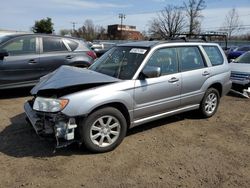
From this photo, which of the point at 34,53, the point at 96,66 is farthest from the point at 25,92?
the point at 96,66

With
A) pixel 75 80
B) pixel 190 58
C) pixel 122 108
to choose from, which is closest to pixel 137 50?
pixel 122 108

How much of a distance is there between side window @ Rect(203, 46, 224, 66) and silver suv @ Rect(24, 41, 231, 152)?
25 mm

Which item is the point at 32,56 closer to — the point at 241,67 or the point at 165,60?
the point at 165,60

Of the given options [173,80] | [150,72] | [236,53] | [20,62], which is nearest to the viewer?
[150,72]

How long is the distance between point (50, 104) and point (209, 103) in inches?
142

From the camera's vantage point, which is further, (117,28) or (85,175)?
(117,28)

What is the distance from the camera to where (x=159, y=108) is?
16.3ft

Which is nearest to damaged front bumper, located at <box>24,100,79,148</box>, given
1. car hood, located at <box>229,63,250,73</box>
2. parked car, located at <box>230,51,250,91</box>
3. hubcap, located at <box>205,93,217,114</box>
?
hubcap, located at <box>205,93,217,114</box>

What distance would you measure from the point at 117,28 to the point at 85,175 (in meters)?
84.2

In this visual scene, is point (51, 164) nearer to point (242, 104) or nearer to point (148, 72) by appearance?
point (148, 72)

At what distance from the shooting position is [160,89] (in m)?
4.89

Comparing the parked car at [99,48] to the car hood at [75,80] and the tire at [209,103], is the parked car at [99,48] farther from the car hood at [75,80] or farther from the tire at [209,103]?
the car hood at [75,80]

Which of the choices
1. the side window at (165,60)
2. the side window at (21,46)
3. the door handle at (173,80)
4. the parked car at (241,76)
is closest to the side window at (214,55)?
the side window at (165,60)

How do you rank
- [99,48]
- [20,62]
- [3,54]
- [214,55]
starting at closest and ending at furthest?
[214,55] → [3,54] → [20,62] → [99,48]
